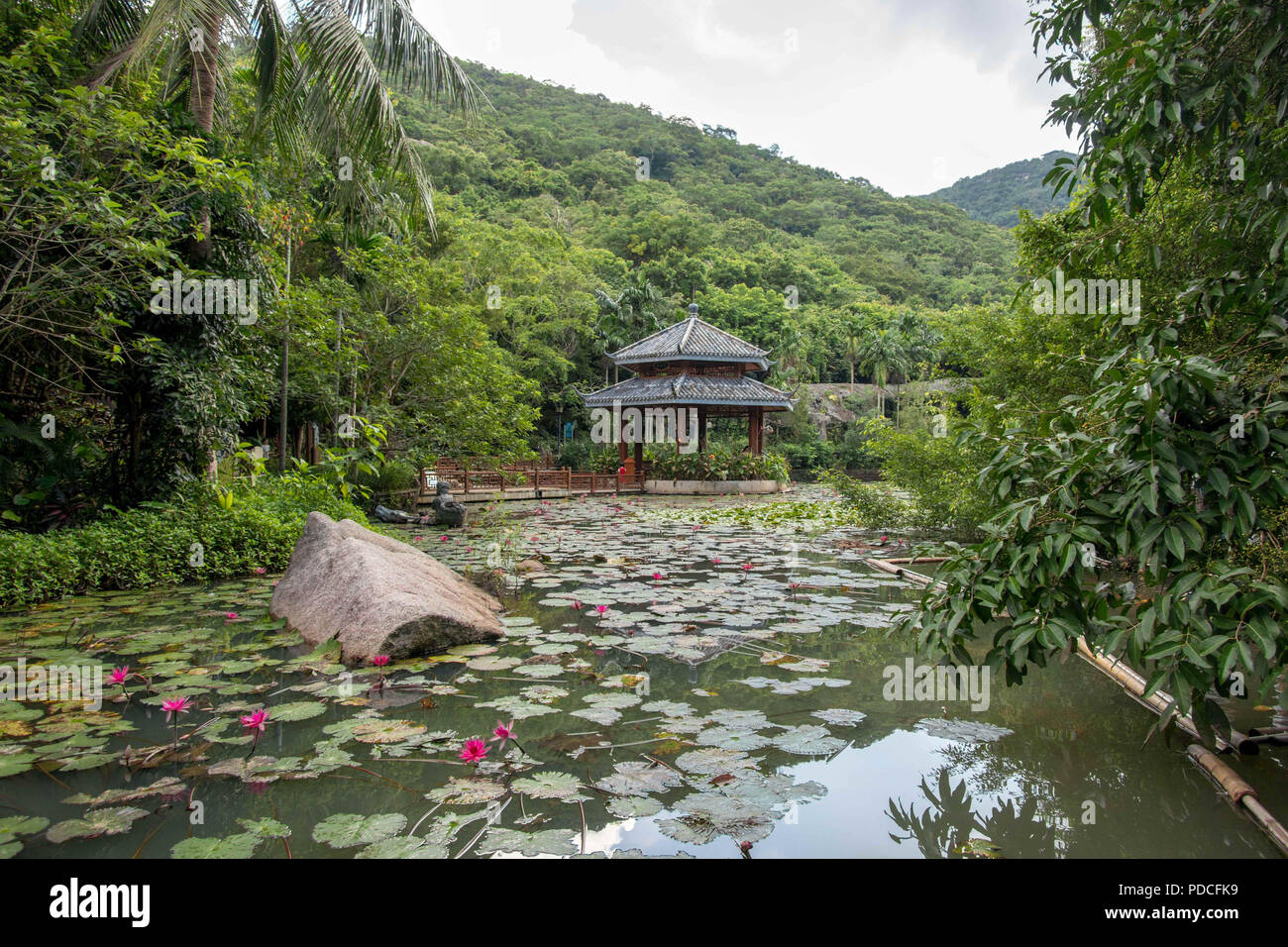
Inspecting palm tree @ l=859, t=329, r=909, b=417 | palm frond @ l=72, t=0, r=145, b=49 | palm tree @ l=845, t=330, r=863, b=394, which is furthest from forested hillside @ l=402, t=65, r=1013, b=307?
palm frond @ l=72, t=0, r=145, b=49

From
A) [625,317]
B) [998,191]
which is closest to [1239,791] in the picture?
[625,317]

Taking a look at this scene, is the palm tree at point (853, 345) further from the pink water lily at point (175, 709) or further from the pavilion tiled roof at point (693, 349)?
the pink water lily at point (175, 709)

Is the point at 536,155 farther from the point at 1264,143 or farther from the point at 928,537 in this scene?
the point at 1264,143

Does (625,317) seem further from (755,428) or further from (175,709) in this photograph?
(175,709)

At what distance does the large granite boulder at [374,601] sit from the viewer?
428 cm

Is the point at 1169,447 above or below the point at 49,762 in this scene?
above

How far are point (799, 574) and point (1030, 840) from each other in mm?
5028

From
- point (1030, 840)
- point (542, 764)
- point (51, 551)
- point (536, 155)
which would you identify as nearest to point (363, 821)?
point (542, 764)

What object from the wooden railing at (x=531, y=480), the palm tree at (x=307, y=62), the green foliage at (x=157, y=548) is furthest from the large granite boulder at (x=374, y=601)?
the wooden railing at (x=531, y=480)

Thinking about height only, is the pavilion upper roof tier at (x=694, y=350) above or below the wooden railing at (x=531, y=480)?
above

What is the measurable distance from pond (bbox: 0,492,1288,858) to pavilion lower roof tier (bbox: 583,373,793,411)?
593 inches

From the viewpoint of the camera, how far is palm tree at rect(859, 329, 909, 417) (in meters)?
34.4

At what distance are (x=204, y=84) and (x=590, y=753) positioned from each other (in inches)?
309

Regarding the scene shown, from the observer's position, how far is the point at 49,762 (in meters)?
2.84
